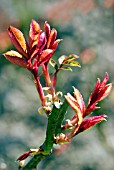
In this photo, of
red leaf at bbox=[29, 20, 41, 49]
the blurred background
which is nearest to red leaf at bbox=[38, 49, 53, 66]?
red leaf at bbox=[29, 20, 41, 49]

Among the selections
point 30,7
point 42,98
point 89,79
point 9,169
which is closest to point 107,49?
point 89,79

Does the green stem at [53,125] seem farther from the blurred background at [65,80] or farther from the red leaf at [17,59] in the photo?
the blurred background at [65,80]

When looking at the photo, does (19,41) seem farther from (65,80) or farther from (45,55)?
(65,80)

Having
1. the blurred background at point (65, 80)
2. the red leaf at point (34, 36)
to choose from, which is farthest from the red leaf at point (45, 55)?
the blurred background at point (65, 80)

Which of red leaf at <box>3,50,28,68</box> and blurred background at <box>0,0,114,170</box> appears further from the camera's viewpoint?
blurred background at <box>0,0,114,170</box>

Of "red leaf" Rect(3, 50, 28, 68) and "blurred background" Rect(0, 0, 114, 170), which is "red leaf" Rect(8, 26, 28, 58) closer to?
"red leaf" Rect(3, 50, 28, 68)

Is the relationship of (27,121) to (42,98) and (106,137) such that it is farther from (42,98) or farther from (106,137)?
(42,98)

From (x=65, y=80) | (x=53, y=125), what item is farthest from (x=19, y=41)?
(x=65, y=80)

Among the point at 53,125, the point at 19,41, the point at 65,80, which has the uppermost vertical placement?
the point at 19,41
